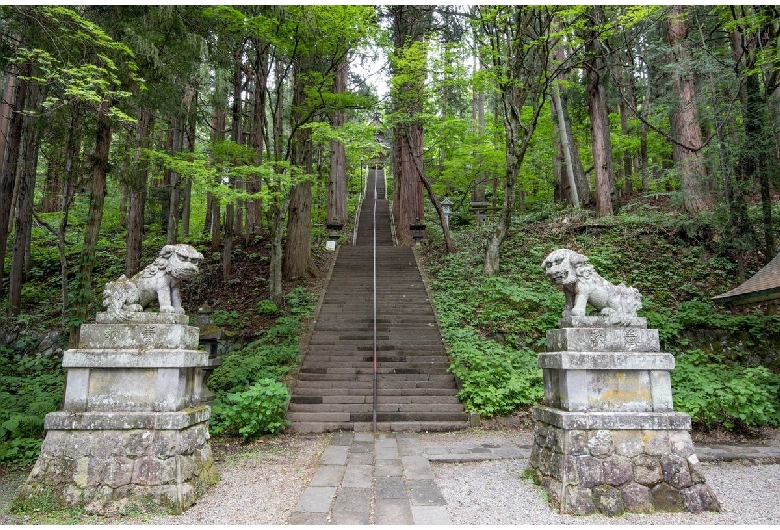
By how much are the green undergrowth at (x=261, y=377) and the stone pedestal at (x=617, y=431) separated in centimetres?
395

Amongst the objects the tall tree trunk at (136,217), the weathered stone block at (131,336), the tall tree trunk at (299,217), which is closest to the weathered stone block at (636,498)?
the weathered stone block at (131,336)

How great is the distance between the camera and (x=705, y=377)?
743 cm

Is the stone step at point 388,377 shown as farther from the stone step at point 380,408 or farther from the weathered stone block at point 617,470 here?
the weathered stone block at point 617,470

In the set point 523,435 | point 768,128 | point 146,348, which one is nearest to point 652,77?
point 768,128

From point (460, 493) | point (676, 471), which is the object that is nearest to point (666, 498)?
point (676, 471)

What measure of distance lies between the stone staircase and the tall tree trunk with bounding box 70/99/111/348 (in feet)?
11.8

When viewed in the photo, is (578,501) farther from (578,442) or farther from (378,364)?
(378,364)

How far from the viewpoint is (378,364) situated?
8961mm

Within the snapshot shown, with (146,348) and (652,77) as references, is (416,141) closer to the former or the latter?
(652,77)

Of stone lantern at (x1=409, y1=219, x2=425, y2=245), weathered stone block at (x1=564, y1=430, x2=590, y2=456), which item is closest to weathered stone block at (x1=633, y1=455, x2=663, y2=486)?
weathered stone block at (x1=564, y1=430, x2=590, y2=456)

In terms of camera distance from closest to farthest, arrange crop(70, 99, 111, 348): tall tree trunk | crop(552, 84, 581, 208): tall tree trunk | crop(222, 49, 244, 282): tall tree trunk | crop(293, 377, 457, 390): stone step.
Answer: crop(70, 99, 111, 348): tall tree trunk < crop(293, 377, 457, 390): stone step < crop(222, 49, 244, 282): tall tree trunk < crop(552, 84, 581, 208): tall tree trunk

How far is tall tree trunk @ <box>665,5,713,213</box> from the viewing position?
1131 centimetres

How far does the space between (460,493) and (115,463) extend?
3.20m

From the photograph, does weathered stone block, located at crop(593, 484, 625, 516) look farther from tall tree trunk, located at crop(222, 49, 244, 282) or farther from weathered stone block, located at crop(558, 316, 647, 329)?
tall tree trunk, located at crop(222, 49, 244, 282)
